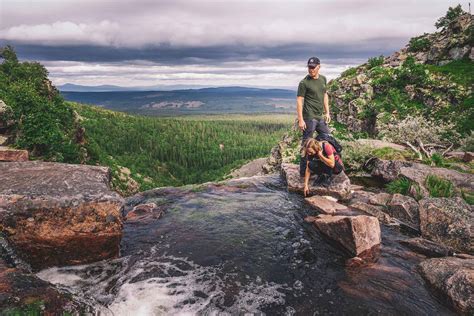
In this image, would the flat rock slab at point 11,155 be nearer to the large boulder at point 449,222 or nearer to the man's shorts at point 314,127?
the man's shorts at point 314,127

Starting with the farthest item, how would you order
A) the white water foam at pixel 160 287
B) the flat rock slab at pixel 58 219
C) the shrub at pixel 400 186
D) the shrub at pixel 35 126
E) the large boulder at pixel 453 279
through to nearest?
the shrub at pixel 35 126 → the shrub at pixel 400 186 → the flat rock slab at pixel 58 219 → the white water foam at pixel 160 287 → the large boulder at pixel 453 279

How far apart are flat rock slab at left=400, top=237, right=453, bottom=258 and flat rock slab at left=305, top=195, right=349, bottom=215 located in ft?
9.07

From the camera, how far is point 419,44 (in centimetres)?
4166

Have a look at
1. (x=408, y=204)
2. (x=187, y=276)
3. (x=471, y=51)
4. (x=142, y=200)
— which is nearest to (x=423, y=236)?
(x=408, y=204)

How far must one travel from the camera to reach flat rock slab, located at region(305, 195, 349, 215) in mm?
11992

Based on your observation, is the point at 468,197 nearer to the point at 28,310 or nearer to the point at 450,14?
the point at 28,310

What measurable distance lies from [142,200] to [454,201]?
44.0 ft

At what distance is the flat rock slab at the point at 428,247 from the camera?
29.3ft

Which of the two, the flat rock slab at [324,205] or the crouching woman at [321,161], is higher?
the crouching woman at [321,161]

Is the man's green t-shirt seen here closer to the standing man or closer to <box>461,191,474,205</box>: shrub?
the standing man

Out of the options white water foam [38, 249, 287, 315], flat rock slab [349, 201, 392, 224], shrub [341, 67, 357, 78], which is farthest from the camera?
shrub [341, 67, 357, 78]

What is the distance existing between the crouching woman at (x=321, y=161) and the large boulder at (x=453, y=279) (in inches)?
233

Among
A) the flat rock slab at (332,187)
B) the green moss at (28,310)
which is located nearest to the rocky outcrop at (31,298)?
the green moss at (28,310)

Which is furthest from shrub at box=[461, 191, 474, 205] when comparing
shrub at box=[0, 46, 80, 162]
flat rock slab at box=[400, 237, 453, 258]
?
shrub at box=[0, 46, 80, 162]
